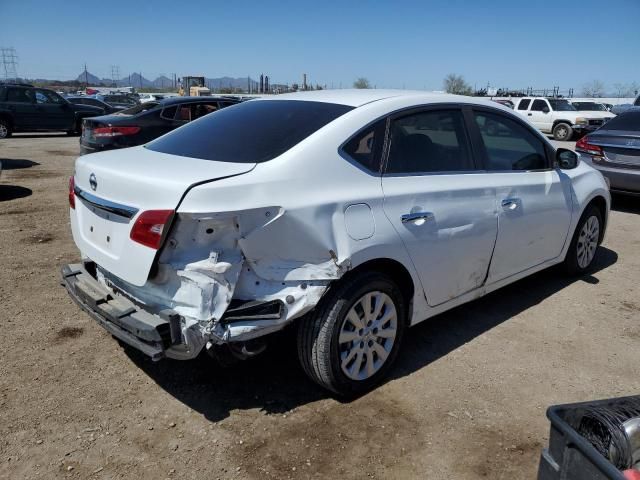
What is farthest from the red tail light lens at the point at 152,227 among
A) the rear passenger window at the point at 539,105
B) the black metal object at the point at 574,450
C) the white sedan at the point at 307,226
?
the rear passenger window at the point at 539,105

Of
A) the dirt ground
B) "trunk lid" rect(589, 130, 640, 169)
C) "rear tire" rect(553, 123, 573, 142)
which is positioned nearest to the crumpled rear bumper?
the dirt ground

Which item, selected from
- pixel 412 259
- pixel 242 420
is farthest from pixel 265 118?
pixel 242 420

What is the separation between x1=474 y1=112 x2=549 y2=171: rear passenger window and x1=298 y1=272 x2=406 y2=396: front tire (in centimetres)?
136

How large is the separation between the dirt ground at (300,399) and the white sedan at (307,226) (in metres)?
0.33

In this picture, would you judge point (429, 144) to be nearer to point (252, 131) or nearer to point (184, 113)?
point (252, 131)

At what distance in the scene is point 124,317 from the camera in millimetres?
2705

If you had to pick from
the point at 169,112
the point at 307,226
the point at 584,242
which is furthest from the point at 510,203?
the point at 169,112

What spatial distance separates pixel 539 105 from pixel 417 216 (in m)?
21.7

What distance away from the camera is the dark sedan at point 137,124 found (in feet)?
30.5

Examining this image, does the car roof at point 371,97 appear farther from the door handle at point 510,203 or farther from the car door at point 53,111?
the car door at point 53,111

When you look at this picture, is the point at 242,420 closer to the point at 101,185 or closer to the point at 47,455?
the point at 47,455

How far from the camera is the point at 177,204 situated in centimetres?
244

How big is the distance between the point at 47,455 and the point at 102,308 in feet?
2.48

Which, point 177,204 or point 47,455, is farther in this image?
point 47,455
